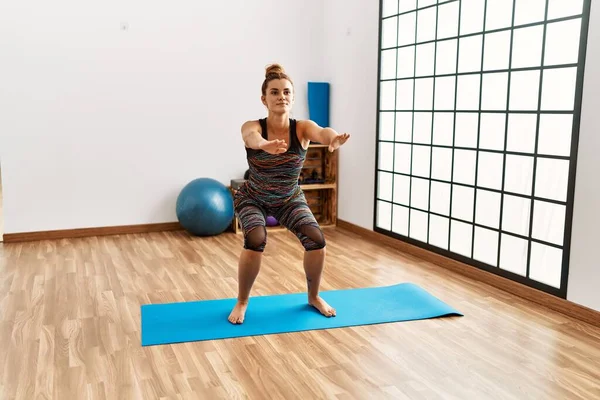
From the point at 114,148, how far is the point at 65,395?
3202 millimetres

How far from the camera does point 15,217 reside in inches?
195

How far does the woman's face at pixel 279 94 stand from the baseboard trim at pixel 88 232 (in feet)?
8.72

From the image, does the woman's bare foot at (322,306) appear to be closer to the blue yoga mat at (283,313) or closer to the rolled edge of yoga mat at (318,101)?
the blue yoga mat at (283,313)

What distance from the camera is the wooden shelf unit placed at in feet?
18.4

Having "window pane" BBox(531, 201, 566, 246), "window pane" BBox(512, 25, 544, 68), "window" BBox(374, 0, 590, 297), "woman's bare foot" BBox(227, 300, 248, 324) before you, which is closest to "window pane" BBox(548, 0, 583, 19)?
"window" BBox(374, 0, 590, 297)

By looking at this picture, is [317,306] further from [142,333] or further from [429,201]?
[429,201]

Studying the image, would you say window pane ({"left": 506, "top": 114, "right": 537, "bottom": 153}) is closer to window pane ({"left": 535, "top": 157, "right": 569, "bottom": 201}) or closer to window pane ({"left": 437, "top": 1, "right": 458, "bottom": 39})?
window pane ({"left": 535, "top": 157, "right": 569, "bottom": 201})

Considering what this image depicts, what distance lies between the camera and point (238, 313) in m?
3.11

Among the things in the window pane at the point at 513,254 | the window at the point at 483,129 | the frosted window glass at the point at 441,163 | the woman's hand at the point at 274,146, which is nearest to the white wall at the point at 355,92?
the window at the point at 483,129

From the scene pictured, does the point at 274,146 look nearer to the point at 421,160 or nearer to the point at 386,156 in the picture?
the point at 421,160

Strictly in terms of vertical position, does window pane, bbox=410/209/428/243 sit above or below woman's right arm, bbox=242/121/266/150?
below

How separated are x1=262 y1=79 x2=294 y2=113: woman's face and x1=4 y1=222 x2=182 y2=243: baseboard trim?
2.66 m

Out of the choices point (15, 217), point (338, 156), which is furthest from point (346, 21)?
point (15, 217)

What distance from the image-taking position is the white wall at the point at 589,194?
9.95 feet
